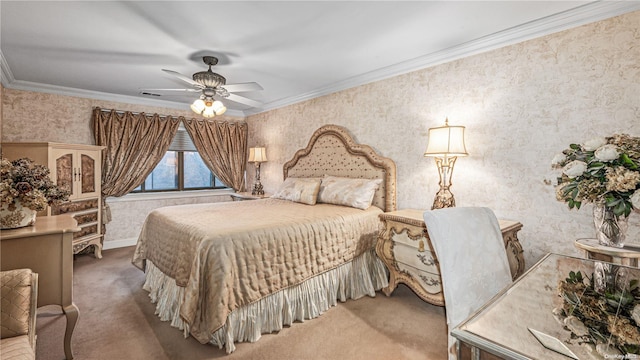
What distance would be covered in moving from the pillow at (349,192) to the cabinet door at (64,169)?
10.7ft

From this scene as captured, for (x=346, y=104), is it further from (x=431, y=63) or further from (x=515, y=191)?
(x=515, y=191)

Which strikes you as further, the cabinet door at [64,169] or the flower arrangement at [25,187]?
the cabinet door at [64,169]

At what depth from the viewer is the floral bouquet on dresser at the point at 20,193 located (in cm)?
173

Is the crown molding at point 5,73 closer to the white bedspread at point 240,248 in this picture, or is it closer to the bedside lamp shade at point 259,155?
the white bedspread at point 240,248

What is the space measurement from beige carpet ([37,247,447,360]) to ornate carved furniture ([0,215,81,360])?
0.32 metres

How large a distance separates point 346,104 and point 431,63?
4.00 feet

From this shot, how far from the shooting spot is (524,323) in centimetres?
92

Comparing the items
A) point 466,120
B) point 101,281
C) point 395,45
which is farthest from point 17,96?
point 466,120

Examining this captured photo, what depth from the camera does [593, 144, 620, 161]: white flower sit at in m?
1.33

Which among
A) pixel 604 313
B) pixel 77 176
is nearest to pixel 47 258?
pixel 77 176

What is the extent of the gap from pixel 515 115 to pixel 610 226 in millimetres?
1290

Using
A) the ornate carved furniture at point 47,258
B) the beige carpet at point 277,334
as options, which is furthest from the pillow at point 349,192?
the ornate carved furniture at point 47,258

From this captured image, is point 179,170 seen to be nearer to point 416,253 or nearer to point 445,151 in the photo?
point 416,253

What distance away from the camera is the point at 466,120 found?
2748 millimetres
